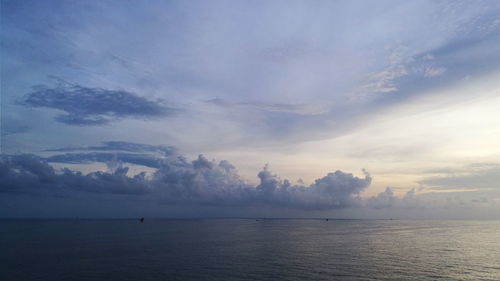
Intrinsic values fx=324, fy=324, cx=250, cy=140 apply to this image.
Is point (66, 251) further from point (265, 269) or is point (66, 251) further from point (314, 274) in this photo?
point (314, 274)

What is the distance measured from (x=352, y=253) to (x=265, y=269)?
135 ft

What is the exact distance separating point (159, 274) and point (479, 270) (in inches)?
3032

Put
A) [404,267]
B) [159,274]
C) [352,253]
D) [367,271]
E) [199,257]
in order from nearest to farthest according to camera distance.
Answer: [159,274]
[367,271]
[404,267]
[199,257]
[352,253]

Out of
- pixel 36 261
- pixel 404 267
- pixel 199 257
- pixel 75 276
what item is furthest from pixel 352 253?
pixel 36 261

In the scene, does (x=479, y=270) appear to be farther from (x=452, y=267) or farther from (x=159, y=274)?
(x=159, y=274)

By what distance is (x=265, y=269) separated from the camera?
7712 centimetres

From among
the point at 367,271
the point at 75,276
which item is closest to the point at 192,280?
the point at 75,276

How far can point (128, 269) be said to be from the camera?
76125mm

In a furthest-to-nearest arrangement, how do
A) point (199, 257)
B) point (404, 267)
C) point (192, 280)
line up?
point (199, 257)
point (404, 267)
point (192, 280)

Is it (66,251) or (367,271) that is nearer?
(367,271)

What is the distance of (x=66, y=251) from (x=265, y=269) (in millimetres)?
69448

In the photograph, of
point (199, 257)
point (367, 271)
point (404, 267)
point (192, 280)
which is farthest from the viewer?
point (199, 257)

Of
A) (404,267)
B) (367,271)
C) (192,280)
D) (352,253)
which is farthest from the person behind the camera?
(352,253)

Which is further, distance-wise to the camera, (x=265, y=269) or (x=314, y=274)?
(x=265, y=269)
